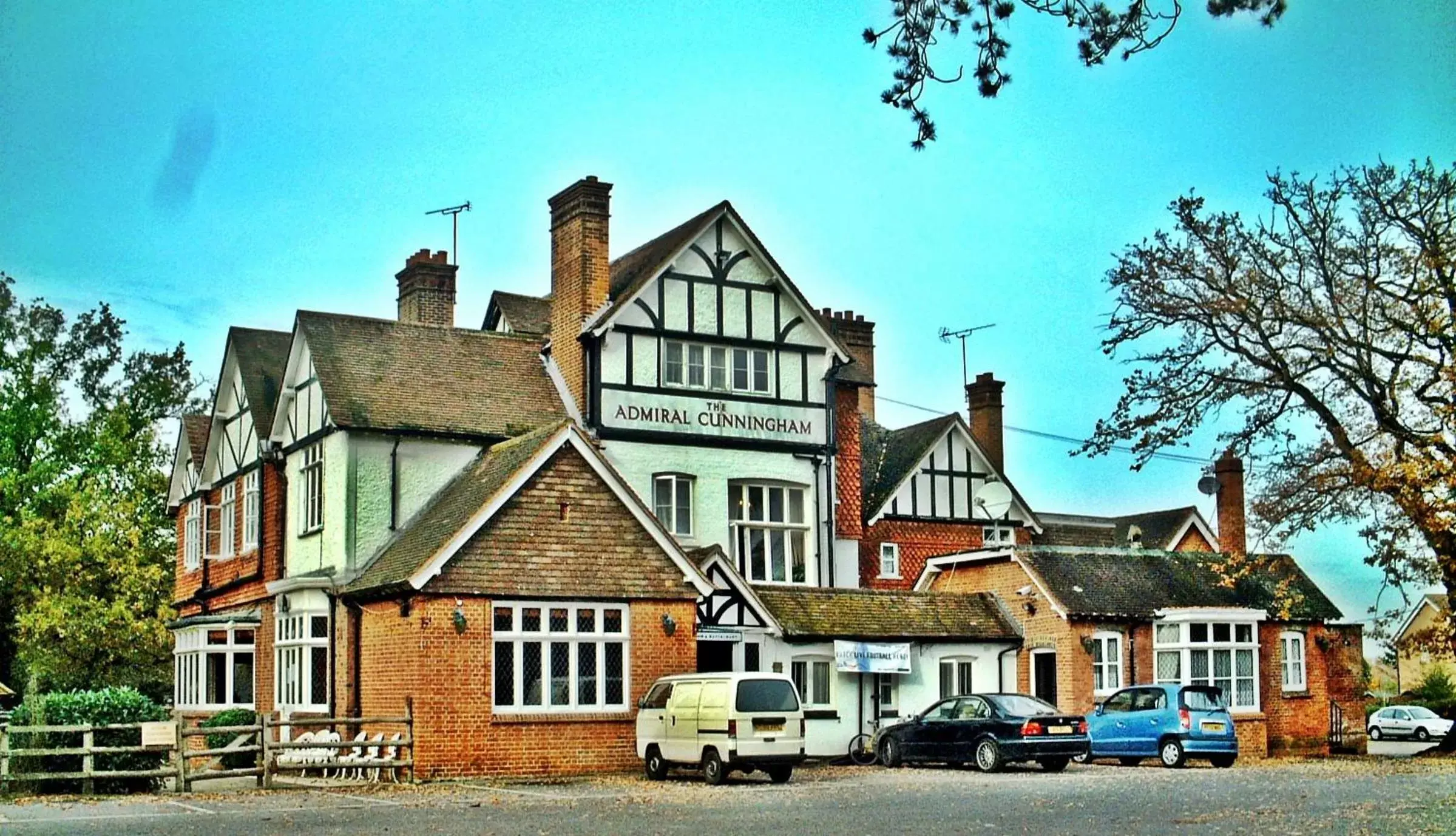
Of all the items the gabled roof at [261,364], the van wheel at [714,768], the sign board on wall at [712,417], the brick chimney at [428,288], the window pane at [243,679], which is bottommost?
the van wheel at [714,768]

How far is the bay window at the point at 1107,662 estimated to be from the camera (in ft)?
113

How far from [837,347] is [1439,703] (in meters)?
32.2

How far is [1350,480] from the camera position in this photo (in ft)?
109

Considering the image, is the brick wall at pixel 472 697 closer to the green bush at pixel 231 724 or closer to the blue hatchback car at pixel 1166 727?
the green bush at pixel 231 724

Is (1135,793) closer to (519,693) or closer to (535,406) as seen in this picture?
(519,693)

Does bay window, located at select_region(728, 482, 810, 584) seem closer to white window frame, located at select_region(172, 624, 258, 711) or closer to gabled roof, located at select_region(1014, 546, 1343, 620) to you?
gabled roof, located at select_region(1014, 546, 1343, 620)

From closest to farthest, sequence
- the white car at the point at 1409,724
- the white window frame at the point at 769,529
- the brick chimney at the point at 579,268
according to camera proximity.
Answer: the brick chimney at the point at 579,268, the white window frame at the point at 769,529, the white car at the point at 1409,724

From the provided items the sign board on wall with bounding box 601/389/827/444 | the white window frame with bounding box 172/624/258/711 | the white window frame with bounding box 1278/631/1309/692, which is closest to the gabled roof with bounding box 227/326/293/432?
the white window frame with bounding box 172/624/258/711

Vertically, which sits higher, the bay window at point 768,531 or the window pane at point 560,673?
the bay window at point 768,531

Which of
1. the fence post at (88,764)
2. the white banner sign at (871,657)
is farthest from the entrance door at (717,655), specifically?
the fence post at (88,764)

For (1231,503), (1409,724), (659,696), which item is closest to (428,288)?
(659,696)

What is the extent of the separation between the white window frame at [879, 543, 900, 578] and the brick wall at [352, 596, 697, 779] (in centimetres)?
1287

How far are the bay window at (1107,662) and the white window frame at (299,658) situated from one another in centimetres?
1521

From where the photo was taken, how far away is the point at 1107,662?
114 ft
